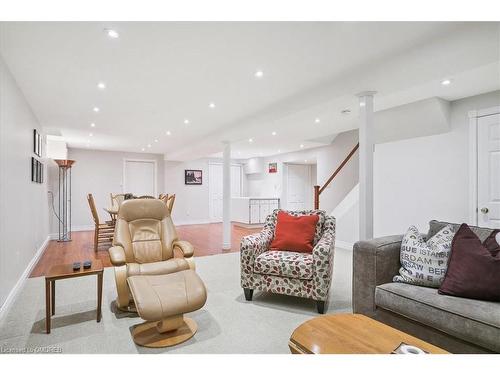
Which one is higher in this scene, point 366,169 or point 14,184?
point 366,169

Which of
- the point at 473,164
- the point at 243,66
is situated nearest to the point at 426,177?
the point at 473,164

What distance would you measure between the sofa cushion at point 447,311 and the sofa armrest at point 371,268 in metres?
0.10

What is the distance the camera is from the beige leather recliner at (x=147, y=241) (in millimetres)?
2559

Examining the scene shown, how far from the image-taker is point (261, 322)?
7.88 ft

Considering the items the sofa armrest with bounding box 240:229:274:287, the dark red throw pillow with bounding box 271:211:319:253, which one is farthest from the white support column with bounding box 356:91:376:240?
the sofa armrest with bounding box 240:229:274:287

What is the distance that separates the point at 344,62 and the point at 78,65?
2.52 m

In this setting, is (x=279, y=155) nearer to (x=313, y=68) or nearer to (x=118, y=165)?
(x=118, y=165)

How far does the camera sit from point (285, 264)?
105 inches

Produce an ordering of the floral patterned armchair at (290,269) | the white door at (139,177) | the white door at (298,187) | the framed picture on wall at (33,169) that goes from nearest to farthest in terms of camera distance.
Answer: the floral patterned armchair at (290,269)
the framed picture on wall at (33,169)
the white door at (139,177)
the white door at (298,187)

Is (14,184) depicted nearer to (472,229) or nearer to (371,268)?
(371,268)

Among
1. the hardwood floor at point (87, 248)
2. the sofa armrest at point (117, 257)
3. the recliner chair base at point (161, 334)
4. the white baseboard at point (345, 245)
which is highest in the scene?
the sofa armrest at point (117, 257)

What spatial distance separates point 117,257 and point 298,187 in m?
7.43

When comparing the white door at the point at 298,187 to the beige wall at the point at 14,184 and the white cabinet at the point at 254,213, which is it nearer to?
the white cabinet at the point at 254,213

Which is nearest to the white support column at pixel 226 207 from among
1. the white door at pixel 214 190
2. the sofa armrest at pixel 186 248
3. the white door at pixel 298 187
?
the sofa armrest at pixel 186 248
